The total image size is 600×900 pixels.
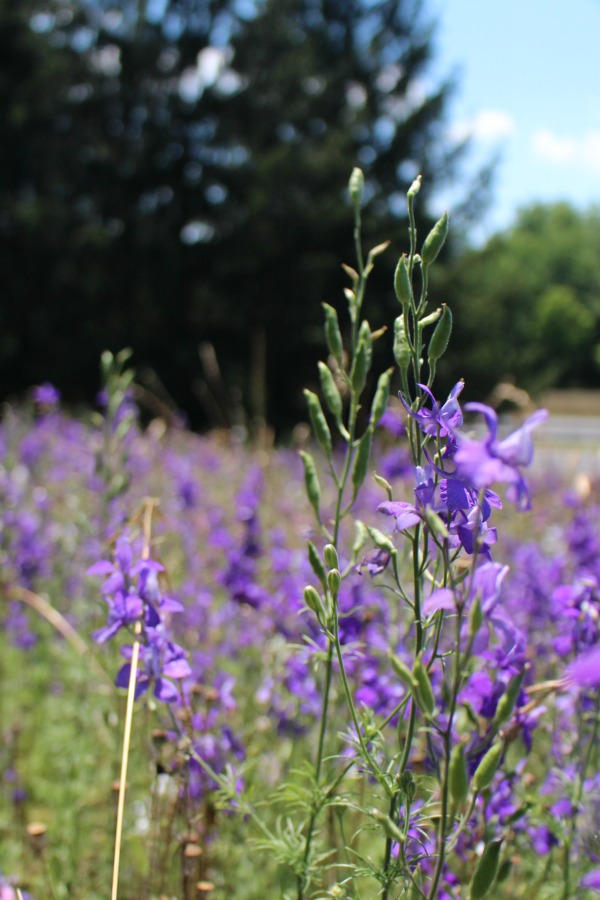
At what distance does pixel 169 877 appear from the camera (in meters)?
2.26

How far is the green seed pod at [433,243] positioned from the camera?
1173 mm

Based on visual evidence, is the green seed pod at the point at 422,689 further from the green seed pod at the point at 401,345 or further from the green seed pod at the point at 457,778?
the green seed pod at the point at 401,345

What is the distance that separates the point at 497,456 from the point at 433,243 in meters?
0.40

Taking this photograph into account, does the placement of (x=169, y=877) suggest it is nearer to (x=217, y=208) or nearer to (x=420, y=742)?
(x=420, y=742)

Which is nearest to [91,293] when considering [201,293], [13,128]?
[201,293]

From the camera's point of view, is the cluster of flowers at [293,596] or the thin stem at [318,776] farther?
the thin stem at [318,776]

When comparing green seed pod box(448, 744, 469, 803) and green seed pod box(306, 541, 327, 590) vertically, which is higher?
green seed pod box(306, 541, 327, 590)

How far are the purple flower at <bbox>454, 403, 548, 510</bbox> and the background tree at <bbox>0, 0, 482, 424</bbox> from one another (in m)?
16.1

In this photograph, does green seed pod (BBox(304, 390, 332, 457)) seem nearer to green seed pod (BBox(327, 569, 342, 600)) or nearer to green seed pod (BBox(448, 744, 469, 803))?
green seed pod (BBox(327, 569, 342, 600))

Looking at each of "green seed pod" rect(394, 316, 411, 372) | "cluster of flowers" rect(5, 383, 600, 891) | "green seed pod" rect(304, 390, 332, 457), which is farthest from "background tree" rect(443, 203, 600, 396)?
"green seed pod" rect(394, 316, 411, 372)

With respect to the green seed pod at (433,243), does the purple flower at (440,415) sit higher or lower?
lower

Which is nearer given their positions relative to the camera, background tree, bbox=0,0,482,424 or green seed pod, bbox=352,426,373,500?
green seed pod, bbox=352,426,373,500

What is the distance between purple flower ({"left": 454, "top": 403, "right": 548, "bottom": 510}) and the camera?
0.88m

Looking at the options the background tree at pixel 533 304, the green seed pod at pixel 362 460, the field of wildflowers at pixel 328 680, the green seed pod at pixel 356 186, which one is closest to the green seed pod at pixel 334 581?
the field of wildflowers at pixel 328 680
